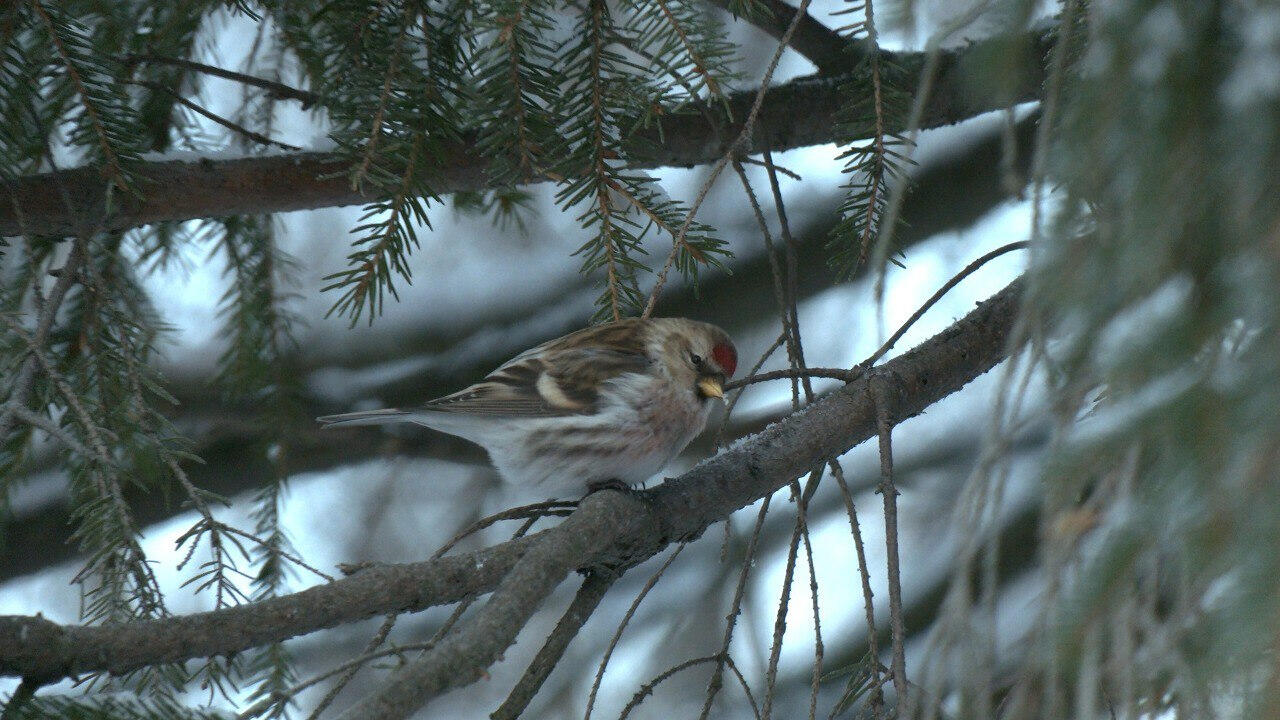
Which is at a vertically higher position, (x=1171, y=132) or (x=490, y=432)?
(x=490, y=432)

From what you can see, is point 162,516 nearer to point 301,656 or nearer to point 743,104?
point 301,656

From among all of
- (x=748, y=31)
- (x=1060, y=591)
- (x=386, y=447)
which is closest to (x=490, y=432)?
(x=386, y=447)

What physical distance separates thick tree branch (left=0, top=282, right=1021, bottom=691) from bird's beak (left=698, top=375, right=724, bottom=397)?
352 millimetres

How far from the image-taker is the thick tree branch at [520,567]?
83 centimetres

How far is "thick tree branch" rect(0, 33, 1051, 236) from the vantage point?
1366mm

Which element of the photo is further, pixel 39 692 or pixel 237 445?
pixel 237 445

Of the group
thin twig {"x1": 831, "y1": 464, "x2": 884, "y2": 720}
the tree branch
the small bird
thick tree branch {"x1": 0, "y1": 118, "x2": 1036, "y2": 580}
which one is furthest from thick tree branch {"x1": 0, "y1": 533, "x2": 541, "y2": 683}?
thick tree branch {"x1": 0, "y1": 118, "x2": 1036, "y2": 580}

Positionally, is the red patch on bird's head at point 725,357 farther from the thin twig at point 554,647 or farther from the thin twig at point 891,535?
the thin twig at point 554,647

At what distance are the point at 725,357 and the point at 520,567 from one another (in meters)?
0.94

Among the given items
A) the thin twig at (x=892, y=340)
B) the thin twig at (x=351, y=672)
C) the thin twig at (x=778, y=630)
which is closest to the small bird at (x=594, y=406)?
the thin twig at (x=892, y=340)

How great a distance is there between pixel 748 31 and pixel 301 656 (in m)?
2.13

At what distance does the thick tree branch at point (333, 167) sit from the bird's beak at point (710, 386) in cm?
37

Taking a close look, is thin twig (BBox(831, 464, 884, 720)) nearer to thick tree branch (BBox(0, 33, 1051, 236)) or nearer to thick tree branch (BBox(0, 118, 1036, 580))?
thick tree branch (BBox(0, 33, 1051, 236))

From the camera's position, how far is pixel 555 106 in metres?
1.34
